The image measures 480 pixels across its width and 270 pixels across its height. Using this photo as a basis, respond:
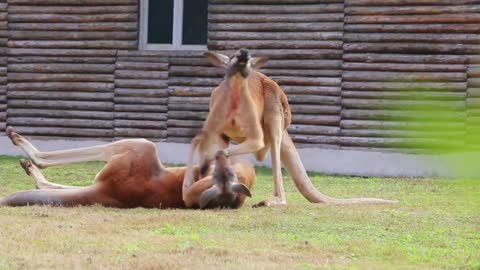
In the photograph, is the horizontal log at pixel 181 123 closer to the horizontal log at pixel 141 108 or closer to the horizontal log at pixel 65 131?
the horizontal log at pixel 141 108

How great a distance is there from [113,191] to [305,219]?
4.98 feet

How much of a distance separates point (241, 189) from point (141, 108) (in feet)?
28.5

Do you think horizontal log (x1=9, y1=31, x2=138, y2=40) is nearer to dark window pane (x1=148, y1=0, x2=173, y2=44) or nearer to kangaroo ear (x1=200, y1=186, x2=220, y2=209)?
dark window pane (x1=148, y1=0, x2=173, y2=44)

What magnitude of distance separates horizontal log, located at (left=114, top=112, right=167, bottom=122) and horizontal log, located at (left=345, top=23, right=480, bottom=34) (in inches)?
128

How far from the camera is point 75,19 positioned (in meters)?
16.0

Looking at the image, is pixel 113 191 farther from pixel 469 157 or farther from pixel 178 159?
pixel 178 159

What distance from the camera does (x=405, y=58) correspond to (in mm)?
14523

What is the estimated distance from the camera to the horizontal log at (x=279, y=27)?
14.9m

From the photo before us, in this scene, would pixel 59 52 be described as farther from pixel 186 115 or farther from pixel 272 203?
pixel 272 203

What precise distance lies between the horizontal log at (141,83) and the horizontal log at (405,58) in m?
2.95

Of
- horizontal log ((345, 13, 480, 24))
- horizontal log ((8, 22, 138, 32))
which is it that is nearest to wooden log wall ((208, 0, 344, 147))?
horizontal log ((345, 13, 480, 24))

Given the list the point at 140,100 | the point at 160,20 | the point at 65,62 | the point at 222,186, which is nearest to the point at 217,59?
the point at 222,186

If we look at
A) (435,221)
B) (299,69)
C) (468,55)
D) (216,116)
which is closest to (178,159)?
(299,69)

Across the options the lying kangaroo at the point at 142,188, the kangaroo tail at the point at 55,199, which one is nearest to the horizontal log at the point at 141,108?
the lying kangaroo at the point at 142,188
